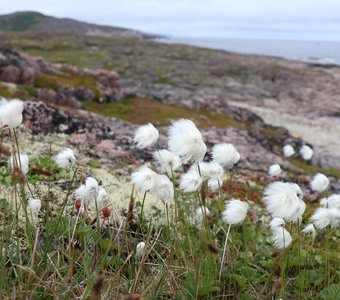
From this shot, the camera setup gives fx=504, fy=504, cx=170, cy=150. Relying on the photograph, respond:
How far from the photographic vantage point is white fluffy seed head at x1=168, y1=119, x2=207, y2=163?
11.5 feet

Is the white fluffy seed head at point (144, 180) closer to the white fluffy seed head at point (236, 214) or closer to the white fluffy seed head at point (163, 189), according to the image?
the white fluffy seed head at point (163, 189)

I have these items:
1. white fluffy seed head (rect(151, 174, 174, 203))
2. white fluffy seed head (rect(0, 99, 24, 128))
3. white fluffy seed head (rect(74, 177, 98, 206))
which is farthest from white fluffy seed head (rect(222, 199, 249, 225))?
white fluffy seed head (rect(0, 99, 24, 128))

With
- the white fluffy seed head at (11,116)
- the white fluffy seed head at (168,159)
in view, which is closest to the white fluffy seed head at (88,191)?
the white fluffy seed head at (168,159)

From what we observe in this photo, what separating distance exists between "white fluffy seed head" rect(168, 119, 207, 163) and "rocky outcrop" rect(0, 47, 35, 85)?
622 inches

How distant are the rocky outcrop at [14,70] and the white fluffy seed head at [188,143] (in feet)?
51.9

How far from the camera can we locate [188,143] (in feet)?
11.6

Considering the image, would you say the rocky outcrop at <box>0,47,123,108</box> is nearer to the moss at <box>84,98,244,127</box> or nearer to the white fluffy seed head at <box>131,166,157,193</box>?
the moss at <box>84,98,244,127</box>

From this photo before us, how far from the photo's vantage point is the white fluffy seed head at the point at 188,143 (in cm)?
352

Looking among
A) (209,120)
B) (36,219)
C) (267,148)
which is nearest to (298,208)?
(36,219)

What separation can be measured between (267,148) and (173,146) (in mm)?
14854

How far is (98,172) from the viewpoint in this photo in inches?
308

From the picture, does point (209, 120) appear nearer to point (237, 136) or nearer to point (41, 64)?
point (237, 136)

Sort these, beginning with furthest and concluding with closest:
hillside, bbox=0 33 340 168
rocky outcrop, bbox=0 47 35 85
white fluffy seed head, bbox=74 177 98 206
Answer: hillside, bbox=0 33 340 168 → rocky outcrop, bbox=0 47 35 85 → white fluffy seed head, bbox=74 177 98 206

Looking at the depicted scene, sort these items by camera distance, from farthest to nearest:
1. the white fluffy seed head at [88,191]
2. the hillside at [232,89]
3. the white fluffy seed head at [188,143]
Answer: the hillside at [232,89], the white fluffy seed head at [88,191], the white fluffy seed head at [188,143]
